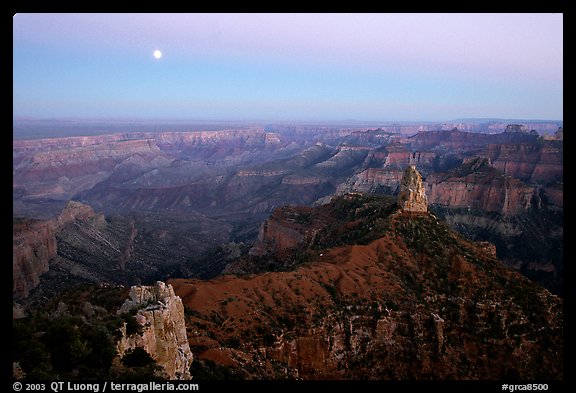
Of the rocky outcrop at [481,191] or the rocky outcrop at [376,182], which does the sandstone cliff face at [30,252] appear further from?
the rocky outcrop at [481,191]

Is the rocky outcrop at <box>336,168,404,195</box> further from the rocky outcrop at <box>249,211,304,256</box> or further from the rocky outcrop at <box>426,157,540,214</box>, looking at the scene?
the rocky outcrop at <box>249,211,304,256</box>

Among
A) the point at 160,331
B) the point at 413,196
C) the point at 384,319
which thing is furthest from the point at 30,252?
the point at 160,331

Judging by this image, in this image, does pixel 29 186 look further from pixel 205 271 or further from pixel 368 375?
pixel 368 375

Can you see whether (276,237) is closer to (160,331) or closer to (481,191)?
(160,331)

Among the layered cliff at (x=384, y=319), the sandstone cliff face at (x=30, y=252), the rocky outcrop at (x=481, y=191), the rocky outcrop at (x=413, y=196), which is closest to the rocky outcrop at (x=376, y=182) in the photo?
the rocky outcrop at (x=481, y=191)

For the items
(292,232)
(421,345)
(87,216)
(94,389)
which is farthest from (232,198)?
(94,389)
